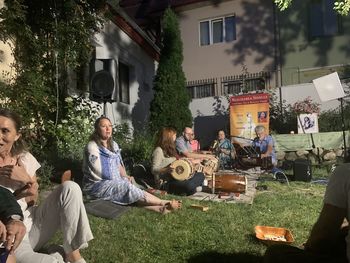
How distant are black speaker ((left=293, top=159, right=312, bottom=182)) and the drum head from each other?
295 cm

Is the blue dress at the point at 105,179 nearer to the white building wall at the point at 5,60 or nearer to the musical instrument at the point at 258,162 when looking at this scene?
the white building wall at the point at 5,60

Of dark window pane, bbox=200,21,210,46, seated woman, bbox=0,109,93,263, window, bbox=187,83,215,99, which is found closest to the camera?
seated woman, bbox=0,109,93,263

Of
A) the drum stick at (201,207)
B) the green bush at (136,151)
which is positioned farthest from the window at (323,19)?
the drum stick at (201,207)

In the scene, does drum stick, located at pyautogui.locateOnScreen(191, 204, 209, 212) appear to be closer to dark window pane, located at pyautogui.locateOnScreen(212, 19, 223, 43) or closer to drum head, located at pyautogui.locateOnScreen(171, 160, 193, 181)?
drum head, located at pyautogui.locateOnScreen(171, 160, 193, 181)

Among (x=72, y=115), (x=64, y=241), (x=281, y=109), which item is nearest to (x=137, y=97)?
(x=281, y=109)

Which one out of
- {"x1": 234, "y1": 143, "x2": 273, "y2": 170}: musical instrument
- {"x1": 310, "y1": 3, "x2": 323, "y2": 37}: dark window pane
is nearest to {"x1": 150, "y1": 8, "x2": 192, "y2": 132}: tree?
{"x1": 234, "y1": 143, "x2": 273, "y2": 170}: musical instrument

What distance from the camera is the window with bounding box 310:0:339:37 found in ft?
56.3

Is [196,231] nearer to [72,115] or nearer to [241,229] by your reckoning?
[241,229]

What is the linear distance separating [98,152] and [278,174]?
4.90 m

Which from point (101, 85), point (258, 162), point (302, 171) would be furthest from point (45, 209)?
point (258, 162)

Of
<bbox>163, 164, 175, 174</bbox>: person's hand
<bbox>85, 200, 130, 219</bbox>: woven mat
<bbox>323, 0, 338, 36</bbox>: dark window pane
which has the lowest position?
<bbox>85, 200, 130, 219</bbox>: woven mat

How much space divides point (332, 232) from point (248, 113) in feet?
37.3

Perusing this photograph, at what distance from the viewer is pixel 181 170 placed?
7.06 m

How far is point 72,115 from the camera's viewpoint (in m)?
9.32
